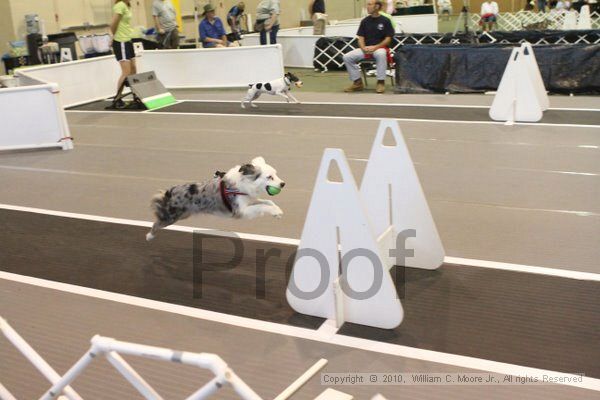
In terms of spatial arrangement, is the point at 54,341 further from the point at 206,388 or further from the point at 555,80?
the point at 555,80

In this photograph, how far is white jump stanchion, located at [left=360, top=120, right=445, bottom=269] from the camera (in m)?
4.05

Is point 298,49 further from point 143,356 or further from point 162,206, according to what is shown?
point 143,356

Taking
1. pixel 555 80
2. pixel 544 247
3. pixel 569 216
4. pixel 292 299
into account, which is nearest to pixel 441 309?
pixel 292 299

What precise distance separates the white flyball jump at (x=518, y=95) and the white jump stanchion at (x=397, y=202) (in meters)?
4.78

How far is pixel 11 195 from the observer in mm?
6668

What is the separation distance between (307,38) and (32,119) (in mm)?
8499

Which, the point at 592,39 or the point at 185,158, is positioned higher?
the point at 592,39

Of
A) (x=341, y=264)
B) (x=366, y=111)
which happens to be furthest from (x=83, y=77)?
(x=341, y=264)

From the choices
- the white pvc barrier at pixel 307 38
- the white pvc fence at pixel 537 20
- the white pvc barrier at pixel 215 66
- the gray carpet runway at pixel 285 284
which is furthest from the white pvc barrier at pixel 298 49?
the gray carpet runway at pixel 285 284

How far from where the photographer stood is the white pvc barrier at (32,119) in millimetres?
8336

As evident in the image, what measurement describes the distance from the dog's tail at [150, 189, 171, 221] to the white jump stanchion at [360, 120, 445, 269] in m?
1.50

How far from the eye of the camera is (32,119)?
8438mm

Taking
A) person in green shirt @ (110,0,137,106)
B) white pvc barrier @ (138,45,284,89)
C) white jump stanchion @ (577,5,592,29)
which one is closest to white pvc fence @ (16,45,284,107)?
white pvc barrier @ (138,45,284,89)

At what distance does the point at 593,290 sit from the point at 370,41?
804 centimetres
